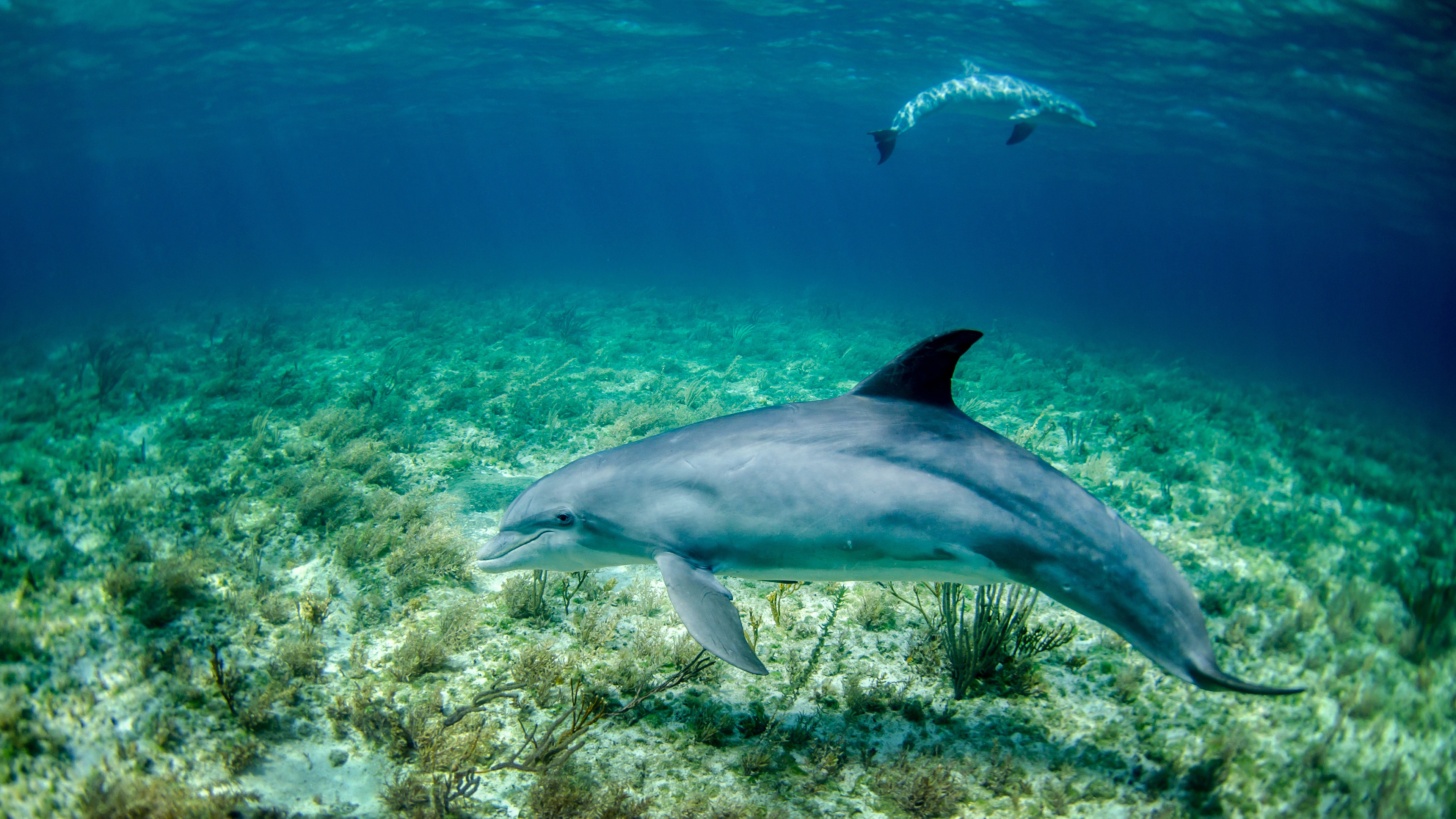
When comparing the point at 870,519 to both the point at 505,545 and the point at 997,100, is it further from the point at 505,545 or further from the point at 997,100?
the point at 997,100

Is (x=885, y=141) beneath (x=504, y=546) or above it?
above

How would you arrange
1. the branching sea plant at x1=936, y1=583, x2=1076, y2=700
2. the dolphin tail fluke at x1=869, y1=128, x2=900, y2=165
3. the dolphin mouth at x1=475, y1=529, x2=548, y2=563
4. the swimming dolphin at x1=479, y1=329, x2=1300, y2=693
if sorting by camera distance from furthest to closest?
the dolphin tail fluke at x1=869, y1=128, x2=900, y2=165 → the branching sea plant at x1=936, y1=583, x2=1076, y2=700 → the dolphin mouth at x1=475, y1=529, x2=548, y2=563 → the swimming dolphin at x1=479, y1=329, x2=1300, y2=693

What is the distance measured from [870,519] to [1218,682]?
159 centimetres

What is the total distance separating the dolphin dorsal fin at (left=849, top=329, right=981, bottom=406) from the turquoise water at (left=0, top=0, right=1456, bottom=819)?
1.58 m

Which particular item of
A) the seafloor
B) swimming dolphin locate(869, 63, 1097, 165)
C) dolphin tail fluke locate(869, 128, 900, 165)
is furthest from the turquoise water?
dolphin tail fluke locate(869, 128, 900, 165)

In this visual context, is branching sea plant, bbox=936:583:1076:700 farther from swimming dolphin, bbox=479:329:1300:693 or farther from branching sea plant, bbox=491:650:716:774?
branching sea plant, bbox=491:650:716:774

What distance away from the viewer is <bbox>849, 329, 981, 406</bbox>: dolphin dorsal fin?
3146mm

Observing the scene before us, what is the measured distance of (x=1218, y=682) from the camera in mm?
2684

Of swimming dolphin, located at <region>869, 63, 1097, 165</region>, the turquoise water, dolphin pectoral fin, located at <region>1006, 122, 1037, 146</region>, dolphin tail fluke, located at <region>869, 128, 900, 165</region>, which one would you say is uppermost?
swimming dolphin, located at <region>869, 63, 1097, 165</region>

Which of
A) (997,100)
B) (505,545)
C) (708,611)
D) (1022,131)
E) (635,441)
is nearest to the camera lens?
(708,611)

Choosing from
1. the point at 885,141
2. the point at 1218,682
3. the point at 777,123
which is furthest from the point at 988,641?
the point at 777,123

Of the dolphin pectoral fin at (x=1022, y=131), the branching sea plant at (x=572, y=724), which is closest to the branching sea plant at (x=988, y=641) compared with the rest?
the branching sea plant at (x=572, y=724)

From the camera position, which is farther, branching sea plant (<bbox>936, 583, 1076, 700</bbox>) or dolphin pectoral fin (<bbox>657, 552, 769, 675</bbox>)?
branching sea plant (<bbox>936, 583, 1076, 700</bbox>)

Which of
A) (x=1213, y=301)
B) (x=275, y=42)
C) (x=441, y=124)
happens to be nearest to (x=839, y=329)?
(x=275, y=42)
